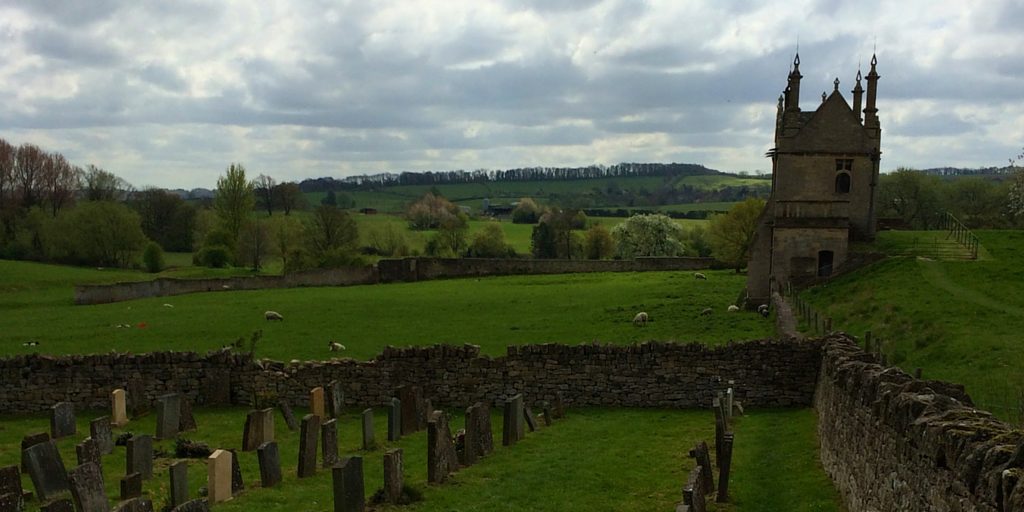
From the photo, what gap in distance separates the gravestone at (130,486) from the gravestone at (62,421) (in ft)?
24.0

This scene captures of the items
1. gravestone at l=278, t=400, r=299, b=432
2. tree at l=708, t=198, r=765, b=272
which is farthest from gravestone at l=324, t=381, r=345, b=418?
tree at l=708, t=198, r=765, b=272

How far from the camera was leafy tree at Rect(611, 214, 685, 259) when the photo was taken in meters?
96.7

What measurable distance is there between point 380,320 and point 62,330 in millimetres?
14711

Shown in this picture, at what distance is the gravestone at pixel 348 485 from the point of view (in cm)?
1198

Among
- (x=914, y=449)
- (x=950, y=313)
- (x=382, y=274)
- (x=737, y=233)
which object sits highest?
(x=914, y=449)

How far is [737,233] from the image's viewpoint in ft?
228

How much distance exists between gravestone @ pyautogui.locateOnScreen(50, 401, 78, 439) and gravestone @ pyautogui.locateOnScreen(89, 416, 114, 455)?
93.2 inches

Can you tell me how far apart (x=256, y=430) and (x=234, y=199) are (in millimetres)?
81059

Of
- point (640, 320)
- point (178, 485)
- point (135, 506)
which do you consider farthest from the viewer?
point (640, 320)

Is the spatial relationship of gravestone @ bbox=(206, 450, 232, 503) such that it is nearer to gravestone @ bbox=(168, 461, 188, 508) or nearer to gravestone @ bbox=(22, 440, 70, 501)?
gravestone @ bbox=(168, 461, 188, 508)

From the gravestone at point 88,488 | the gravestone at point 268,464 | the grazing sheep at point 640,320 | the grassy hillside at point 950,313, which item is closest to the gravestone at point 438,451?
the gravestone at point 268,464

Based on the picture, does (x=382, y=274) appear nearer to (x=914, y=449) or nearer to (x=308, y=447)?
(x=308, y=447)

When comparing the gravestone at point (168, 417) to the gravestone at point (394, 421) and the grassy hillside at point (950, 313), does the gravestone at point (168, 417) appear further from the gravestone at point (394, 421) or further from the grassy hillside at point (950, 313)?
the grassy hillside at point (950, 313)

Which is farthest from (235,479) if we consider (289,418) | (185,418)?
(185,418)
